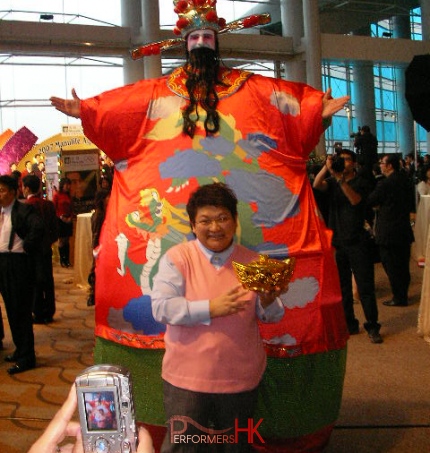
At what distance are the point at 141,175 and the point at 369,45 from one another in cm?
1334

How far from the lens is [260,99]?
2.42 m

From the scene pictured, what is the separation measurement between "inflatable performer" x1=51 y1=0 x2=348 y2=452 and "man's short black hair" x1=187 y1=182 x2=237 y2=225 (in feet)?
1.81

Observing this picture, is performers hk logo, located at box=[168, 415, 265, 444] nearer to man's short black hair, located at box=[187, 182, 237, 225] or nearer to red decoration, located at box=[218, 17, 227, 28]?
man's short black hair, located at box=[187, 182, 237, 225]

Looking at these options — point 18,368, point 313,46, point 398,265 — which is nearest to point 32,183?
point 18,368

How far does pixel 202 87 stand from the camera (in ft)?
7.96

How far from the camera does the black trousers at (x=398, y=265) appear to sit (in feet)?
17.4

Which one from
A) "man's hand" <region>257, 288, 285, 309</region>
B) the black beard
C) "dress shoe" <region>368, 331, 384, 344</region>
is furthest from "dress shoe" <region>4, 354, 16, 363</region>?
"man's hand" <region>257, 288, 285, 309</region>

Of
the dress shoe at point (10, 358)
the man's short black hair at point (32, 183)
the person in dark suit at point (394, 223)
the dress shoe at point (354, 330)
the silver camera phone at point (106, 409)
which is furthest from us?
the man's short black hair at point (32, 183)

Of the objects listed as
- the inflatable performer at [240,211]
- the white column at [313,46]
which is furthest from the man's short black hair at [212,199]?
the white column at [313,46]

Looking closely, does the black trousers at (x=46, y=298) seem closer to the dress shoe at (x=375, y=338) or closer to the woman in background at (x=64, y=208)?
the dress shoe at (x=375, y=338)

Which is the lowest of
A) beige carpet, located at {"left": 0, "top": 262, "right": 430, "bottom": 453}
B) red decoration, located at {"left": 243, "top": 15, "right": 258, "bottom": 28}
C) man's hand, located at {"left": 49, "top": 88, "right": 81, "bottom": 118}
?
beige carpet, located at {"left": 0, "top": 262, "right": 430, "bottom": 453}

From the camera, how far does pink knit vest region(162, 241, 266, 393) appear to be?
162cm

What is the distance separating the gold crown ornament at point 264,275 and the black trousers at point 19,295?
276cm

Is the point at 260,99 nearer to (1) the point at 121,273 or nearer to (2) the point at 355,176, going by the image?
(1) the point at 121,273
